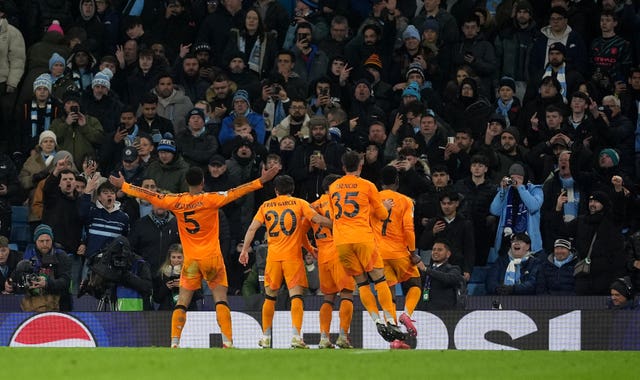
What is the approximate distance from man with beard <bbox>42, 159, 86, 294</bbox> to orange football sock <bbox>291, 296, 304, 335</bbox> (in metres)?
5.01

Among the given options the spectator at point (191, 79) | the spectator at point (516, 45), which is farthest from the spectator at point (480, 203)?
the spectator at point (191, 79)

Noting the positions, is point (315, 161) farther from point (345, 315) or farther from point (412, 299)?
point (345, 315)

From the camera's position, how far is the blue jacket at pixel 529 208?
20531 millimetres

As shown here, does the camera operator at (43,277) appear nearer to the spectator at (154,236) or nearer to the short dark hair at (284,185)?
the spectator at (154,236)

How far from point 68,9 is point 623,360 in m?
14.4

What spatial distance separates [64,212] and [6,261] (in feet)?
4.02

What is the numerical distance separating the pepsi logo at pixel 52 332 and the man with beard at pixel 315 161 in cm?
391

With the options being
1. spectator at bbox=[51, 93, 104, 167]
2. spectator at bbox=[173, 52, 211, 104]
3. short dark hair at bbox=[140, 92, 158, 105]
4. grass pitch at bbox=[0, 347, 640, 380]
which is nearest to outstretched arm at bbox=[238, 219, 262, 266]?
grass pitch at bbox=[0, 347, 640, 380]

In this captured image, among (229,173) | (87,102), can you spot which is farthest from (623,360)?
(87,102)

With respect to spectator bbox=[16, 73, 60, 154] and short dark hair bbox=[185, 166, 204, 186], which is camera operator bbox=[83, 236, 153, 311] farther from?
spectator bbox=[16, 73, 60, 154]

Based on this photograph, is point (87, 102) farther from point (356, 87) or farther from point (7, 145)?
point (356, 87)

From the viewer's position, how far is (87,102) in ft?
77.2

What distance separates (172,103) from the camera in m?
23.5

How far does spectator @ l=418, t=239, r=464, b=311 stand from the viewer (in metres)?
19.4
